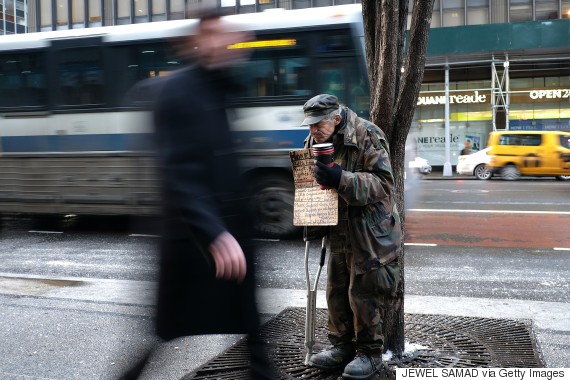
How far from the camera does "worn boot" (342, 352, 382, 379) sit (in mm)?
3869

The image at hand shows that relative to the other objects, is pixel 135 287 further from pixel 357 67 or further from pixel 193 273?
pixel 357 67

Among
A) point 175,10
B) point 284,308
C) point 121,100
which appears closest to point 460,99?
point 175,10

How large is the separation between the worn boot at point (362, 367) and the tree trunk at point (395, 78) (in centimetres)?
44

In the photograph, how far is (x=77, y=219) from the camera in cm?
1377

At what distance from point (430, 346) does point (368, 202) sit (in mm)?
1501

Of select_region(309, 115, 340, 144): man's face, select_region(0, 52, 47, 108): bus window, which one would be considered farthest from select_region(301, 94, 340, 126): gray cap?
select_region(0, 52, 47, 108): bus window

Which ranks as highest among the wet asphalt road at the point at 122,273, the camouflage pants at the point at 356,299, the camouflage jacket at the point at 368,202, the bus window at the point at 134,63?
the bus window at the point at 134,63

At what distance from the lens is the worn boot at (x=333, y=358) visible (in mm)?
4109

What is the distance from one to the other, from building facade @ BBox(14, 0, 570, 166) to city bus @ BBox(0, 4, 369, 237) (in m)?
21.4

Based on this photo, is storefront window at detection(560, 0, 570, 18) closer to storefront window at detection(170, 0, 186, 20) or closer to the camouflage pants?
storefront window at detection(170, 0, 186, 20)

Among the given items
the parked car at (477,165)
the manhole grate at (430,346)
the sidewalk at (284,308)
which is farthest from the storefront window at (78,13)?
the manhole grate at (430,346)

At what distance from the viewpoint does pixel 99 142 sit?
11.6 meters

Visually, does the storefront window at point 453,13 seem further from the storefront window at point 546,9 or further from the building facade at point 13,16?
the building facade at point 13,16

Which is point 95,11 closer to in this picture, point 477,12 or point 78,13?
point 78,13
